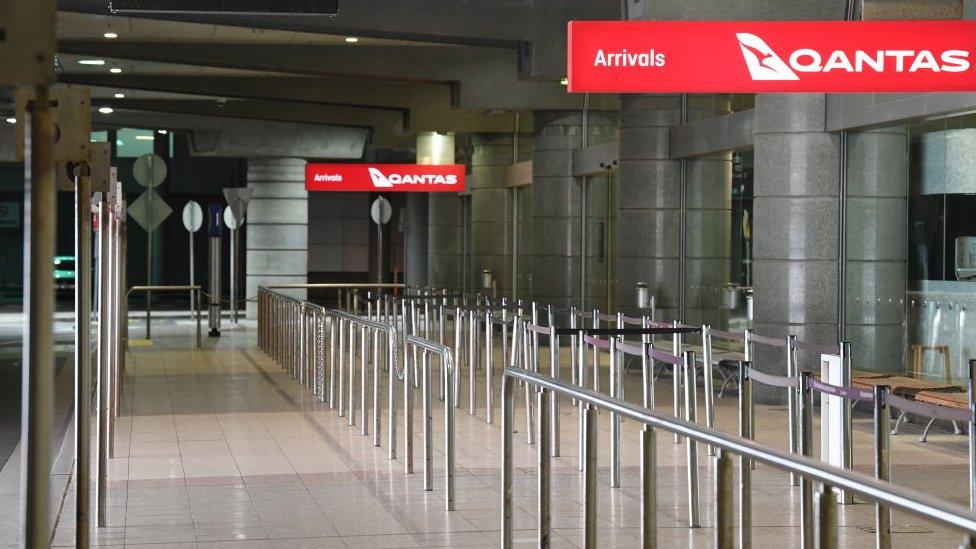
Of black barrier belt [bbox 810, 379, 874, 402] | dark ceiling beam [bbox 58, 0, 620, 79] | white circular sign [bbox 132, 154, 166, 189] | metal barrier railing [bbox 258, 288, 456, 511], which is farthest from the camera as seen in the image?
white circular sign [bbox 132, 154, 166, 189]

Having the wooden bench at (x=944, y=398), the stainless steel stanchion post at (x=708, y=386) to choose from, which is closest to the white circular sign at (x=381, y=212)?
the stainless steel stanchion post at (x=708, y=386)

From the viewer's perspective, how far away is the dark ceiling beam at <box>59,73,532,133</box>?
24719 millimetres

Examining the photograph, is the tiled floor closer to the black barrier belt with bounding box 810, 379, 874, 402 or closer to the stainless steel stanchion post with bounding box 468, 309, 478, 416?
the stainless steel stanchion post with bounding box 468, 309, 478, 416

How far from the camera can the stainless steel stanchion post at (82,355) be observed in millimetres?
6141

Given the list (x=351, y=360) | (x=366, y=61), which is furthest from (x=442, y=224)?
(x=351, y=360)

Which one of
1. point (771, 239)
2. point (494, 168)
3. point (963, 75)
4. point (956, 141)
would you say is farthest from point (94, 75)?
point (963, 75)

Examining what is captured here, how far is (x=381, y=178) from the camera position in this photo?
3084 cm

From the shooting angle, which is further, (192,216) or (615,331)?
(192,216)

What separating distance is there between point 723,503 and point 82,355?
3190 mm

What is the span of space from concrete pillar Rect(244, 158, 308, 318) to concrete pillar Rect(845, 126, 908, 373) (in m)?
20.5

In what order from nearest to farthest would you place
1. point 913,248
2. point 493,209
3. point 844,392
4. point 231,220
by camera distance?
point 844,392
point 913,248
point 493,209
point 231,220

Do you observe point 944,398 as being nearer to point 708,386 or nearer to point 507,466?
point 708,386

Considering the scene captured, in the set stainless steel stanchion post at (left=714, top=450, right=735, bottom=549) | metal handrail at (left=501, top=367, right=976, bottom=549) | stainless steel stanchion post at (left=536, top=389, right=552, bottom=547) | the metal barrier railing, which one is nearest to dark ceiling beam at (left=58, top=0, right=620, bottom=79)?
the metal barrier railing

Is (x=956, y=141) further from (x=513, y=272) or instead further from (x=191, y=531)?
(x=513, y=272)
